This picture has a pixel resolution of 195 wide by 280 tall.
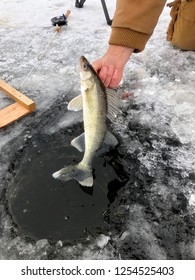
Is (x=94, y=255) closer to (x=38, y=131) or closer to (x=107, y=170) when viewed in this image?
(x=107, y=170)

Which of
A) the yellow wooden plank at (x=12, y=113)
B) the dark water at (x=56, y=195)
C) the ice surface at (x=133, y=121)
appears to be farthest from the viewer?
the yellow wooden plank at (x=12, y=113)

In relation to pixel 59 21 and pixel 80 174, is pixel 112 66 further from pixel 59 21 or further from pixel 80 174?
pixel 59 21

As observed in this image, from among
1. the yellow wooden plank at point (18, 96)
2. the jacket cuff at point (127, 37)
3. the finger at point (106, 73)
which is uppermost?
the jacket cuff at point (127, 37)

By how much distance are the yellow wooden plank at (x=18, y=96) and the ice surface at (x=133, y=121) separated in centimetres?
11

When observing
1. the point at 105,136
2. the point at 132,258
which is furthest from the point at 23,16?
the point at 132,258

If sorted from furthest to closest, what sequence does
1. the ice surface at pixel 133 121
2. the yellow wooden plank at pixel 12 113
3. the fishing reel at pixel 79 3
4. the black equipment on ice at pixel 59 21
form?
the fishing reel at pixel 79 3
the black equipment on ice at pixel 59 21
the yellow wooden plank at pixel 12 113
the ice surface at pixel 133 121

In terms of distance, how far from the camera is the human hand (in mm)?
2787

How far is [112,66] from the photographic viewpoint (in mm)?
2797

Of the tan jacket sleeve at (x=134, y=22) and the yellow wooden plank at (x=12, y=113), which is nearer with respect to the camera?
the tan jacket sleeve at (x=134, y=22)

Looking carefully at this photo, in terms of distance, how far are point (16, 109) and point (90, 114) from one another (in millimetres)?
1474

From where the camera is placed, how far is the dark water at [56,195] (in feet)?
8.86

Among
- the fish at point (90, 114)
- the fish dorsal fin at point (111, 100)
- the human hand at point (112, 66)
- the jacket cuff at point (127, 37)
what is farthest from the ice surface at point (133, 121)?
the jacket cuff at point (127, 37)

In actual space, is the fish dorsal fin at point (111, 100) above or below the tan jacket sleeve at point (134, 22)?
below

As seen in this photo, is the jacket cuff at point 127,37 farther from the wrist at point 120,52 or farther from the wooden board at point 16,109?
the wooden board at point 16,109
